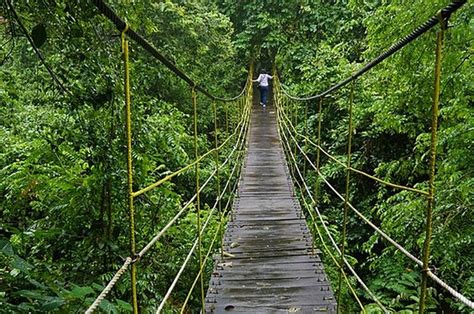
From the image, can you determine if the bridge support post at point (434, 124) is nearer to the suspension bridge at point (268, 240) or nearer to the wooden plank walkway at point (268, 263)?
the suspension bridge at point (268, 240)

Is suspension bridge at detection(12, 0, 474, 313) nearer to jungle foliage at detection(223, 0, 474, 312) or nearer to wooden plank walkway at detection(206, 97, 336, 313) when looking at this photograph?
wooden plank walkway at detection(206, 97, 336, 313)

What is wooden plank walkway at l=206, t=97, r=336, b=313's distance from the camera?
1.84 metres

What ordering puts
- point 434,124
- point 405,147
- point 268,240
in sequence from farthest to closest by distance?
point 405,147 < point 268,240 < point 434,124

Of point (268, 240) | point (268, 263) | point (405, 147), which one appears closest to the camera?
point (268, 263)

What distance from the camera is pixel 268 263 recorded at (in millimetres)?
2285

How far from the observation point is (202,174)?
5.92 meters

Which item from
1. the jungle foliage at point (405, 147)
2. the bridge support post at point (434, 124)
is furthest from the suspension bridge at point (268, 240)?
the jungle foliage at point (405, 147)

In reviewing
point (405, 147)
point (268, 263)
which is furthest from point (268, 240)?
point (405, 147)

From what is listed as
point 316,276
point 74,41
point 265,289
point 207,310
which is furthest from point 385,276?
point 74,41

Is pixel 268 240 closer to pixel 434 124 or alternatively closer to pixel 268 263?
pixel 268 263

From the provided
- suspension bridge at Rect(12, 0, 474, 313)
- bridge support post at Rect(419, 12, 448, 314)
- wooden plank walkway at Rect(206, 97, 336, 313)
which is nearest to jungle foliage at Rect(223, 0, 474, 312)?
suspension bridge at Rect(12, 0, 474, 313)

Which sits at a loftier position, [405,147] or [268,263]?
[405,147]

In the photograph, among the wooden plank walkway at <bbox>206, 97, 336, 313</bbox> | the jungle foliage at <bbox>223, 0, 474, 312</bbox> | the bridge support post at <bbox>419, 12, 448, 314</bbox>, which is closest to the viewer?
the bridge support post at <bbox>419, 12, 448, 314</bbox>

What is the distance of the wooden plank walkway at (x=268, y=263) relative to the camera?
72.6 inches
